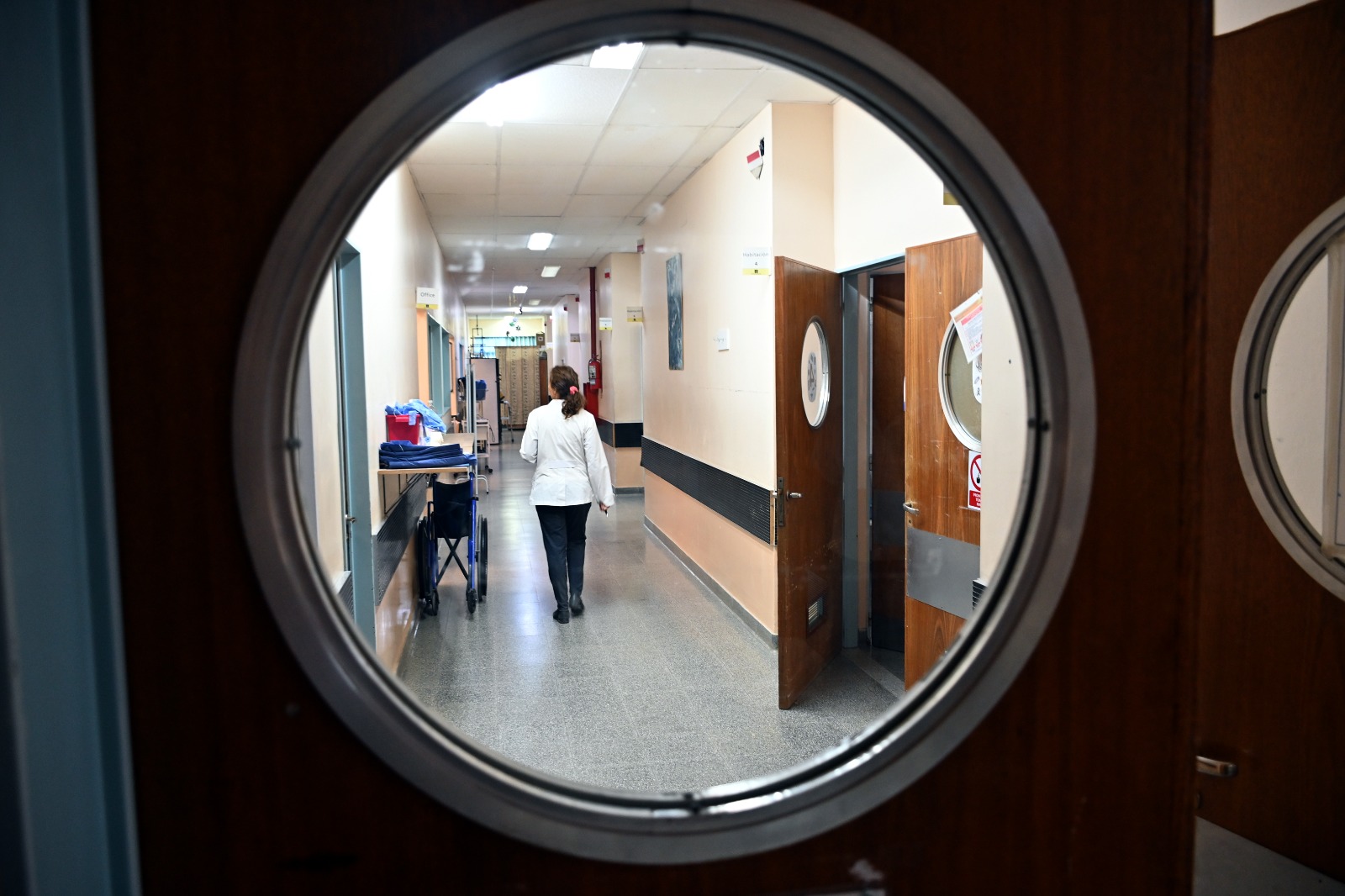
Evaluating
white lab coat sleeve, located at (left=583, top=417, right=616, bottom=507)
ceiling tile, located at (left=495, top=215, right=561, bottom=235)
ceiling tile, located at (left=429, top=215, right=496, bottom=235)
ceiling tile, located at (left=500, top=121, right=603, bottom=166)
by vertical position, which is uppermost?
ceiling tile, located at (left=495, top=215, right=561, bottom=235)

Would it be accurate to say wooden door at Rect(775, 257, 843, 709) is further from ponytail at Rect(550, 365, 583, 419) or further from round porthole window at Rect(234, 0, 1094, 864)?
ponytail at Rect(550, 365, 583, 419)

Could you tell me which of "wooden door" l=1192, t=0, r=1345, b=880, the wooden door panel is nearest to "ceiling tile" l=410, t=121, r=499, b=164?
the wooden door panel

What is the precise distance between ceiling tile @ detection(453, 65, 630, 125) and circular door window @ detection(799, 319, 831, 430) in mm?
1581

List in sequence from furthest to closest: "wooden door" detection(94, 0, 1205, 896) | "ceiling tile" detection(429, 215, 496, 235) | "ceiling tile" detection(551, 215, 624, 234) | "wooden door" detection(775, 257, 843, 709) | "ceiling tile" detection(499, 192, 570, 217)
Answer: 1. "ceiling tile" detection(551, 215, 624, 234)
2. "ceiling tile" detection(429, 215, 496, 235)
3. "ceiling tile" detection(499, 192, 570, 217)
4. "wooden door" detection(775, 257, 843, 709)
5. "wooden door" detection(94, 0, 1205, 896)

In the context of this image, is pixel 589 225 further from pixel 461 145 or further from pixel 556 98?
pixel 556 98

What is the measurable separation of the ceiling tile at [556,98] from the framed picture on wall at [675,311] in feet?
7.43

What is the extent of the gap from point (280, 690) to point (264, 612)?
11cm

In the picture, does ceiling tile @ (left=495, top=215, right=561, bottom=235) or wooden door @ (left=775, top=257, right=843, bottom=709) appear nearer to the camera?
wooden door @ (left=775, top=257, right=843, bottom=709)

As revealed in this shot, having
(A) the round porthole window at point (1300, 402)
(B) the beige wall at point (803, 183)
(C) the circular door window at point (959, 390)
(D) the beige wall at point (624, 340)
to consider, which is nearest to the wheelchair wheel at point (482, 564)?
(B) the beige wall at point (803, 183)

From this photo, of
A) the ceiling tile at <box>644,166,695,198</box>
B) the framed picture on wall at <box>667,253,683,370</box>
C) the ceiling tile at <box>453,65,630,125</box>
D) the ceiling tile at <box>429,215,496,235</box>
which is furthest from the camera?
the ceiling tile at <box>429,215,496,235</box>

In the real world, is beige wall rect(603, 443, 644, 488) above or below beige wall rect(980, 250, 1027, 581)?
below

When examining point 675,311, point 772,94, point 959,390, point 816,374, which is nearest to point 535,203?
point 675,311

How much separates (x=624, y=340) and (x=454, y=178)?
5.08 m

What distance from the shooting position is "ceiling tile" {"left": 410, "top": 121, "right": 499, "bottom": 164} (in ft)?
18.2
